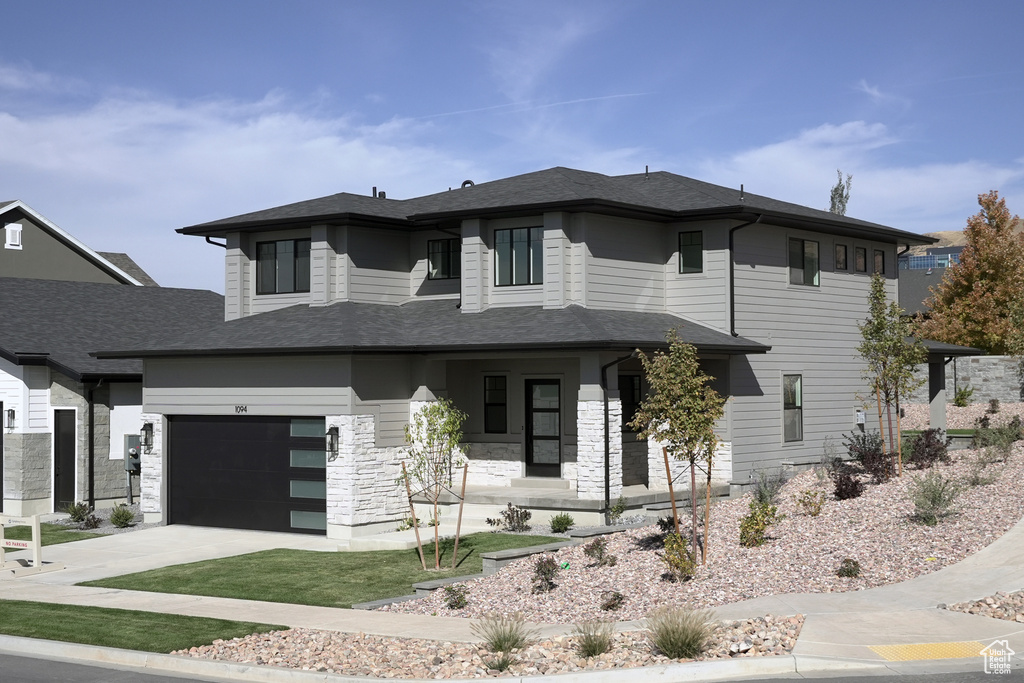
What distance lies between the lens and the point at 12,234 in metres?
37.9

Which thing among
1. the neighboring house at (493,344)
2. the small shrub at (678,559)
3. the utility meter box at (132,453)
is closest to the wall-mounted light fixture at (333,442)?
the neighboring house at (493,344)

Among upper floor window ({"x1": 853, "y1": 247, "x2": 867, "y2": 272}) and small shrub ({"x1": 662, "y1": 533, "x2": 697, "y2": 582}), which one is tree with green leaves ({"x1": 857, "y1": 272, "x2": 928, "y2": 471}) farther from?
small shrub ({"x1": 662, "y1": 533, "x2": 697, "y2": 582})

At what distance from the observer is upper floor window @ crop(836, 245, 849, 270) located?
1083 inches

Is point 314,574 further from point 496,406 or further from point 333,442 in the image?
point 496,406

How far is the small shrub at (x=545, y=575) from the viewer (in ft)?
51.9

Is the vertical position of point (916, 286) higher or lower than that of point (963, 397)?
higher

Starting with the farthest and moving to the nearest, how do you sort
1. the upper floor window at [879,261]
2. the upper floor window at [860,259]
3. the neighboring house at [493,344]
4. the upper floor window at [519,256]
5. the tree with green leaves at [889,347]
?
the upper floor window at [879,261] < the upper floor window at [860,259] < the upper floor window at [519,256] < the neighboring house at [493,344] < the tree with green leaves at [889,347]

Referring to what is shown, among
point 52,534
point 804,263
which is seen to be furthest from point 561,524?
point 52,534

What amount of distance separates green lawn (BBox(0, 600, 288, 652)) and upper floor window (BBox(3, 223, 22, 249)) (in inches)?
1005

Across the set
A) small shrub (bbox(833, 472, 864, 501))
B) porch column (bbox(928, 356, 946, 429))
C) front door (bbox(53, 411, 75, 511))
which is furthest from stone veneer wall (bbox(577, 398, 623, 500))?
front door (bbox(53, 411, 75, 511))

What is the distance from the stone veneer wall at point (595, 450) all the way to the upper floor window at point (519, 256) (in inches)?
160

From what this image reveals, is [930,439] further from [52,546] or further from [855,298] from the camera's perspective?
[52,546]

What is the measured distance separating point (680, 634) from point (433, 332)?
1340 cm

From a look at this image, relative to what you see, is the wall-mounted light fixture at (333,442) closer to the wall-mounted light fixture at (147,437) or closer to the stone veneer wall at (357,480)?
the stone veneer wall at (357,480)
